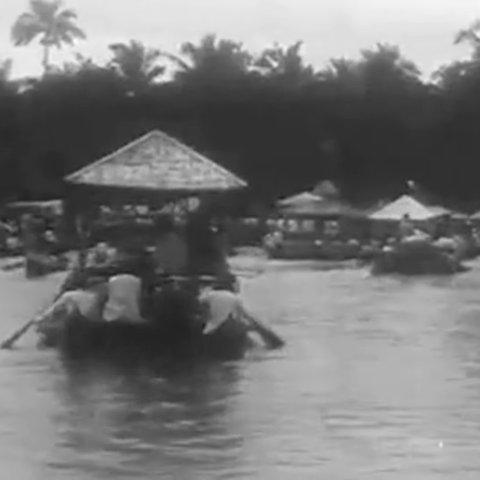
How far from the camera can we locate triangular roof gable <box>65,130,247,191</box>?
22.3m

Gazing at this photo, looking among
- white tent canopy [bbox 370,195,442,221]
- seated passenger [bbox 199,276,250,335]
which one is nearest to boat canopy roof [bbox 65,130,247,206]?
seated passenger [bbox 199,276,250,335]

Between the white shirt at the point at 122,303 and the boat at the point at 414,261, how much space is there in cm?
2541

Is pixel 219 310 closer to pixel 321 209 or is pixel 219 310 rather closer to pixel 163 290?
pixel 163 290

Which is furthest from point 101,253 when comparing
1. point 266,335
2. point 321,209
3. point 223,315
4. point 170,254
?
point 321,209

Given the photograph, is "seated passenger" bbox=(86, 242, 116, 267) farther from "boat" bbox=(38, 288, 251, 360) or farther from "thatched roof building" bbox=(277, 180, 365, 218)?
"thatched roof building" bbox=(277, 180, 365, 218)

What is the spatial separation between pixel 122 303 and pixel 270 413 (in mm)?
4971

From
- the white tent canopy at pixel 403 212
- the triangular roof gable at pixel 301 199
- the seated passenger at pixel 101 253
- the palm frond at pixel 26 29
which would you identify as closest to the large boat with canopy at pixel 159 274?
the seated passenger at pixel 101 253

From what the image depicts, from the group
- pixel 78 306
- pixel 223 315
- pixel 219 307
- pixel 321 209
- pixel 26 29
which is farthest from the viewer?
pixel 26 29

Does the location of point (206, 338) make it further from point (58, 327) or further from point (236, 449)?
point (236, 449)

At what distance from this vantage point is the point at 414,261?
148 ft

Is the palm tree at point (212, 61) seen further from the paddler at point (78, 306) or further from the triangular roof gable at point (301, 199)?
the paddler at point (78, 306)

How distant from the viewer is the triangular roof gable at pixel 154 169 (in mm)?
22281

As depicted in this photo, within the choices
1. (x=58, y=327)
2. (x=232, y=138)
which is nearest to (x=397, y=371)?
(x=58, y=327)

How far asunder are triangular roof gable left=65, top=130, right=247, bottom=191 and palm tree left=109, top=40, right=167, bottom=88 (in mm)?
69250
